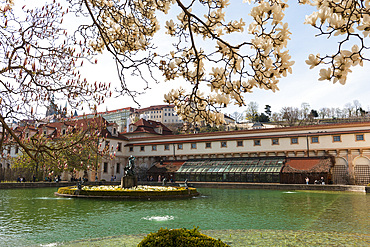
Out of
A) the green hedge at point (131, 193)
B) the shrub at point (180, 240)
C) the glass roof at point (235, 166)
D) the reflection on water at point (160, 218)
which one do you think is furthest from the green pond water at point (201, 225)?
the glass roof at point (235, 166)

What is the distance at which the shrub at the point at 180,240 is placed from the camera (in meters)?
4.86

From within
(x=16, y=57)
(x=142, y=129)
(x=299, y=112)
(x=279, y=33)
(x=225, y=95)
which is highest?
(x=299, y=112)

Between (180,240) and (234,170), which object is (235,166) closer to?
(234,170)

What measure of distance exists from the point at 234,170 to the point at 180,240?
37.2 meters

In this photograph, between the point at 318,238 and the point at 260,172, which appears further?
the point at 260,172

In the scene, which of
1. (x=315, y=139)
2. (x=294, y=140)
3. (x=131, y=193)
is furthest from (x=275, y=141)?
(x=131, y=193)

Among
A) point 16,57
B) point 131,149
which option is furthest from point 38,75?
point 131,149

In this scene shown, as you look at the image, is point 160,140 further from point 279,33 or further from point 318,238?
point 279,33

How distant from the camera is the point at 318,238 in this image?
9195mm

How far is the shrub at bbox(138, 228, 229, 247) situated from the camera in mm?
4859

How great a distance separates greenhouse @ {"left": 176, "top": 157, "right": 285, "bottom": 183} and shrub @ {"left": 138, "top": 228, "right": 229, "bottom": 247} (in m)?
34.8

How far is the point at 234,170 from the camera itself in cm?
4109

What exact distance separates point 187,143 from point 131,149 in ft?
41.8

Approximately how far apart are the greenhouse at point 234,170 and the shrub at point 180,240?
114 ft
